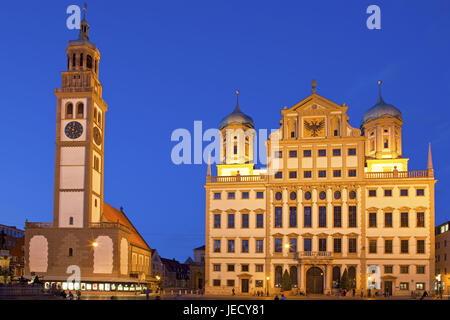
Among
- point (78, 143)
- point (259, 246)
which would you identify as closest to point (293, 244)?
point (259, 246)

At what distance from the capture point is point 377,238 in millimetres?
78500

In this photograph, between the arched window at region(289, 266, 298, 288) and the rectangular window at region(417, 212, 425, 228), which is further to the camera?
the arched window at region(289, 266, 298, 288)

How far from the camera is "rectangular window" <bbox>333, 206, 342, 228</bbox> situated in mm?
79625

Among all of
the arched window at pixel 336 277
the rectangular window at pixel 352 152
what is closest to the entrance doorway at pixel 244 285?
the arched window at pixel 336 277

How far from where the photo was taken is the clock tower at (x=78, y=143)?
76312 mm

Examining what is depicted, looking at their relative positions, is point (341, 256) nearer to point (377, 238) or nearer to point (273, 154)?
point (377, 238)

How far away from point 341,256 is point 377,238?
5272 mm

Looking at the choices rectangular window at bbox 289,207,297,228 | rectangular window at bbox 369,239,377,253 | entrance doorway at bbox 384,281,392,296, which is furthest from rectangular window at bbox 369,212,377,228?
rectangular window at bbox 289,207,297,228

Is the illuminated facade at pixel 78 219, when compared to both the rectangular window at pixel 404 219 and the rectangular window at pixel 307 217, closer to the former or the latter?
the rectangular window at pixel 307 217

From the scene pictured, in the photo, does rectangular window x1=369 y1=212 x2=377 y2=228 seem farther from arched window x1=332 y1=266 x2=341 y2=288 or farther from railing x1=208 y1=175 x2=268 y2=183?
railing x1=208 y1=175 x2=268 y2=183

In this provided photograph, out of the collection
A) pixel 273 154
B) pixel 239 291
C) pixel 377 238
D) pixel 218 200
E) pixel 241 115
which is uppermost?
pixel 241 115

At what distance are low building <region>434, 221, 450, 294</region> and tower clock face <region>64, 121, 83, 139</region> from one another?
51839mm

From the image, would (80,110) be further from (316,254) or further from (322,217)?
(316,254)
